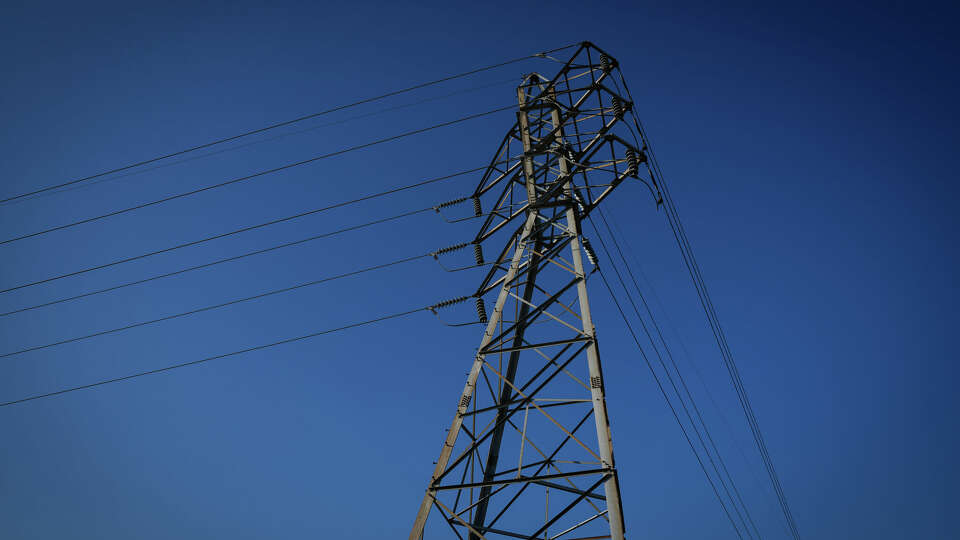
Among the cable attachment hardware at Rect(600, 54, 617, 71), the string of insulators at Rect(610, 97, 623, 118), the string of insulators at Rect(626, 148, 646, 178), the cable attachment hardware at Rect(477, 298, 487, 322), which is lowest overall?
the cable attachment hardware at Rect(477, 298, 487, 322)

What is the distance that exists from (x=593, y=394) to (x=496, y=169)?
6875mm

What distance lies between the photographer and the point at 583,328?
9.66 metres

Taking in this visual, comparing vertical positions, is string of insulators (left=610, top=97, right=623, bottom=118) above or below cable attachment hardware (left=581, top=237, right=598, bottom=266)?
above

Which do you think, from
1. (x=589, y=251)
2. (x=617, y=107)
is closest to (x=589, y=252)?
(x=589, y=251)

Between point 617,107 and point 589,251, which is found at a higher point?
point 617,107

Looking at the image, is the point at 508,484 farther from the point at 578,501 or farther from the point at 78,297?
the point at 78,297

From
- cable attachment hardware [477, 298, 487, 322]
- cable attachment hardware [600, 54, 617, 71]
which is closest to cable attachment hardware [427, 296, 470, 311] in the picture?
cable attachment hardware [477, 298, 487, 322]

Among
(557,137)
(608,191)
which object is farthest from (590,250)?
(557,137)

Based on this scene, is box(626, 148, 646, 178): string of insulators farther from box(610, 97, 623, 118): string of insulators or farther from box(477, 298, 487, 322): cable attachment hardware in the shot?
box(477, 298, 487, 322): cable attachment hardware

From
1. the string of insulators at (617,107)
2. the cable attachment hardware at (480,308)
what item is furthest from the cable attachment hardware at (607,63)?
the cable attachment hardware at (480,308)

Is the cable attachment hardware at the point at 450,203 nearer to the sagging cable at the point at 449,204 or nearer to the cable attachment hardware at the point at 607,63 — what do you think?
the sagging cable at the point at 449,204

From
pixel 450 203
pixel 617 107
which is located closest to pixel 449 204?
pixel 450 203

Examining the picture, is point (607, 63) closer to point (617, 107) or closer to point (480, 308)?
point (617, 107)

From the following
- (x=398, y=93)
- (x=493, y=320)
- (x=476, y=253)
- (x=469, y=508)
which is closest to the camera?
(x=469, y=508)
